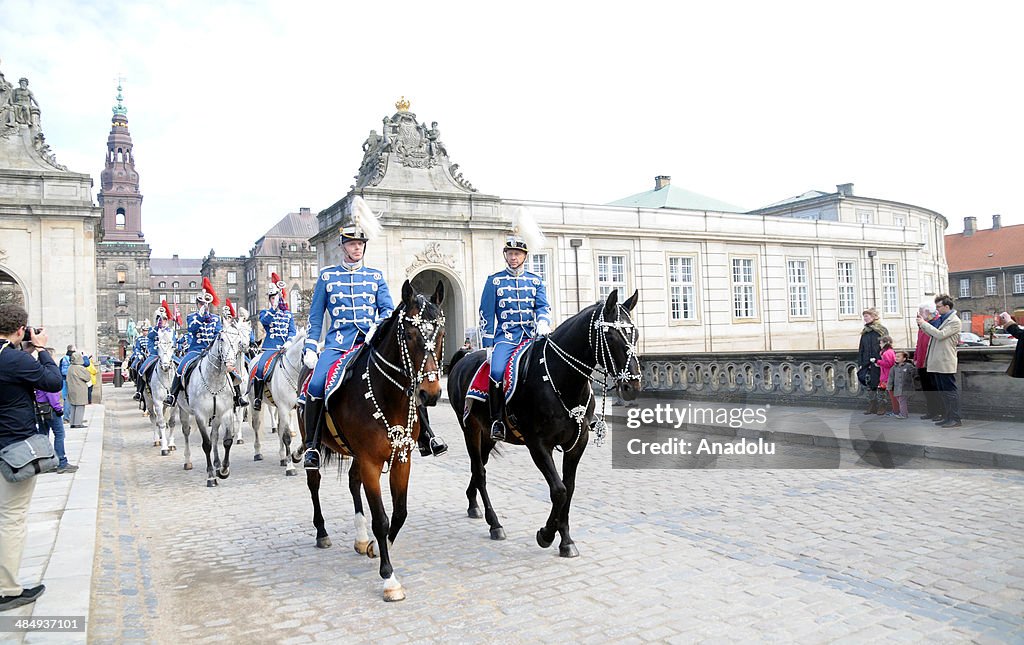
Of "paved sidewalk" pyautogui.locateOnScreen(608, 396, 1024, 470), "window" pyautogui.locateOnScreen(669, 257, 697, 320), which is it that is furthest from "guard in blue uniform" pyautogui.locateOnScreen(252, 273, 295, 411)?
"window" pyautogui.locateOnScreen(669, 257, 697, 320)

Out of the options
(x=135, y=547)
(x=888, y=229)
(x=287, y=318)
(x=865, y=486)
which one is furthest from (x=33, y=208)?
(x=888, y=229)

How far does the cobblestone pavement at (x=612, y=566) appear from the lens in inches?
189

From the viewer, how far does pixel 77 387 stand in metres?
17.5

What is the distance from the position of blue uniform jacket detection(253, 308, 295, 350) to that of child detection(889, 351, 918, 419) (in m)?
11.6

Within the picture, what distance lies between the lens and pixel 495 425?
7227 millimetres

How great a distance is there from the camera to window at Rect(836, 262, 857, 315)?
4281 centimetres

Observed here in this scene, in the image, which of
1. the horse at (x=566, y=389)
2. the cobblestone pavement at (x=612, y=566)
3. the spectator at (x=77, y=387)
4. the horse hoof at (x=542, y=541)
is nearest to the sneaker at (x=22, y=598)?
the cobblestone pavement at (x=612, y=566)

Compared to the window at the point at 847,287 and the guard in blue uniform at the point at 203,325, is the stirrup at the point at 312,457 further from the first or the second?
the window at the point at 847,287

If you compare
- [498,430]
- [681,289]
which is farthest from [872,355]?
[681,289]

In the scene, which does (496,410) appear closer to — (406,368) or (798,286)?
(406,368)

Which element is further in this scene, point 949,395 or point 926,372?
point 926,372

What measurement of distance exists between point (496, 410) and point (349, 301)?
6.06ft

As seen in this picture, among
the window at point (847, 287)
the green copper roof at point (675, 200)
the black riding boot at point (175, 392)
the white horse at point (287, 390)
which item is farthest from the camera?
the green copper roof at point (675, 200)

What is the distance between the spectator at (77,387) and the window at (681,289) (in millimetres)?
26502
